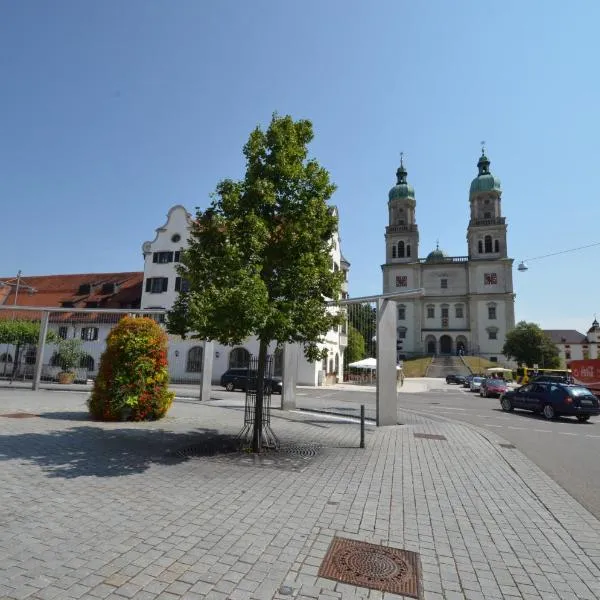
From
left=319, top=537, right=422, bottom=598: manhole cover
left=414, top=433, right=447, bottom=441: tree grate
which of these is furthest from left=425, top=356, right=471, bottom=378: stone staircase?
left=319, top=537, right=422, bottom=598: manhole cover

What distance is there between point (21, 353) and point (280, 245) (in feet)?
85.9

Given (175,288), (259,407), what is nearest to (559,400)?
(259,407)

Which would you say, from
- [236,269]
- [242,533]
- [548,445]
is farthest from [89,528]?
[548,445]

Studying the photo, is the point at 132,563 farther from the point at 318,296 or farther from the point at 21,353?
the point at 21,353

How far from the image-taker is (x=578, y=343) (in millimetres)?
135875

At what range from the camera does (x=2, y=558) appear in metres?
3.91

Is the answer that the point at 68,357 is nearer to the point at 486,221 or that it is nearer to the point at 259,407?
the point at 259,407

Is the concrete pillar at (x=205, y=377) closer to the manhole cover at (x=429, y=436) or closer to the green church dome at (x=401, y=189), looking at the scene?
the manhole cover at (x=429, y=436)

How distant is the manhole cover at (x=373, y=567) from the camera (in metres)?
3.79

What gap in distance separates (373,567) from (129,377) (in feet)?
33.2

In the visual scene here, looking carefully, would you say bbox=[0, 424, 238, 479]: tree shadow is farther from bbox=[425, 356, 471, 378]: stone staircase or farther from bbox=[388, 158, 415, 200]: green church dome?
bbox=[388, 158, 415, 200]: green church dome

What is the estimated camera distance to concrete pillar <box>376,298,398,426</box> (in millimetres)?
13109

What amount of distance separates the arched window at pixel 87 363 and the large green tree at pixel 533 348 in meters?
65.9

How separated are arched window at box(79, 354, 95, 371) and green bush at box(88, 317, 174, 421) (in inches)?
578
